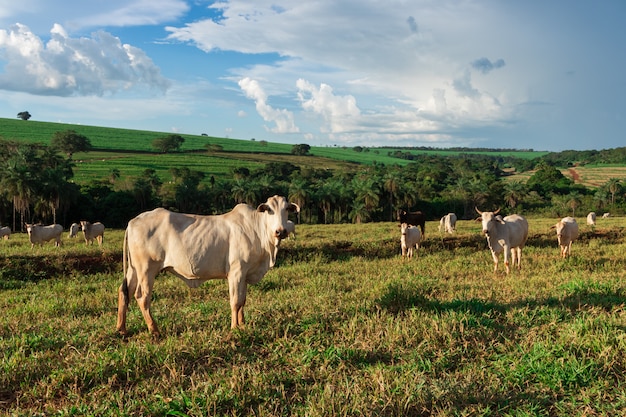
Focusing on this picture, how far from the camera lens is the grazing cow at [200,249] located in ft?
20.6

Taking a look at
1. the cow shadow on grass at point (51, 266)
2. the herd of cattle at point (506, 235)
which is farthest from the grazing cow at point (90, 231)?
the herd of cattle at point (506, 235)

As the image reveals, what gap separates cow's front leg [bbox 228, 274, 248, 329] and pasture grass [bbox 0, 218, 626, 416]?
0.24 meters

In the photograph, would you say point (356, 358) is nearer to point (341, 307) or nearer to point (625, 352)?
point (341, 307)

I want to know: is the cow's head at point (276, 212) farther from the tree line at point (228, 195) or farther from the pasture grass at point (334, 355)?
the tree line at point (228, 195)

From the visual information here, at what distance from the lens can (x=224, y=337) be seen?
5508 mm

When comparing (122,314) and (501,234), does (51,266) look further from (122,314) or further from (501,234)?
(501,234)

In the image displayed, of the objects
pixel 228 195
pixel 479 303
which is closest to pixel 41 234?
pixel 479 303

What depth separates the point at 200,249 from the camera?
6.32m

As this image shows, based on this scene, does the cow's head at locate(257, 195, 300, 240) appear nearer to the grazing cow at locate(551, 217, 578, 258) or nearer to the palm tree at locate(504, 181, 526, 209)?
the grazing cow at locate(551, 217, 578, 258)

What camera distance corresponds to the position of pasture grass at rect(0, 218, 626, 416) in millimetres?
3883

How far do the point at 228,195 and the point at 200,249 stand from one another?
204 ft

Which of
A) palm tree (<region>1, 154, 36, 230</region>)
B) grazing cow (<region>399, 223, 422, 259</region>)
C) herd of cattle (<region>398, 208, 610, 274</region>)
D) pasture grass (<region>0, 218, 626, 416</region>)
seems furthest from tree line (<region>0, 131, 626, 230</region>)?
pasture grass (<region>0, 218, 626, 416</region>)

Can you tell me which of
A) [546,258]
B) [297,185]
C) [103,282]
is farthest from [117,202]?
[546,258]

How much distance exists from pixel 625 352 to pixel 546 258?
36.8ft
